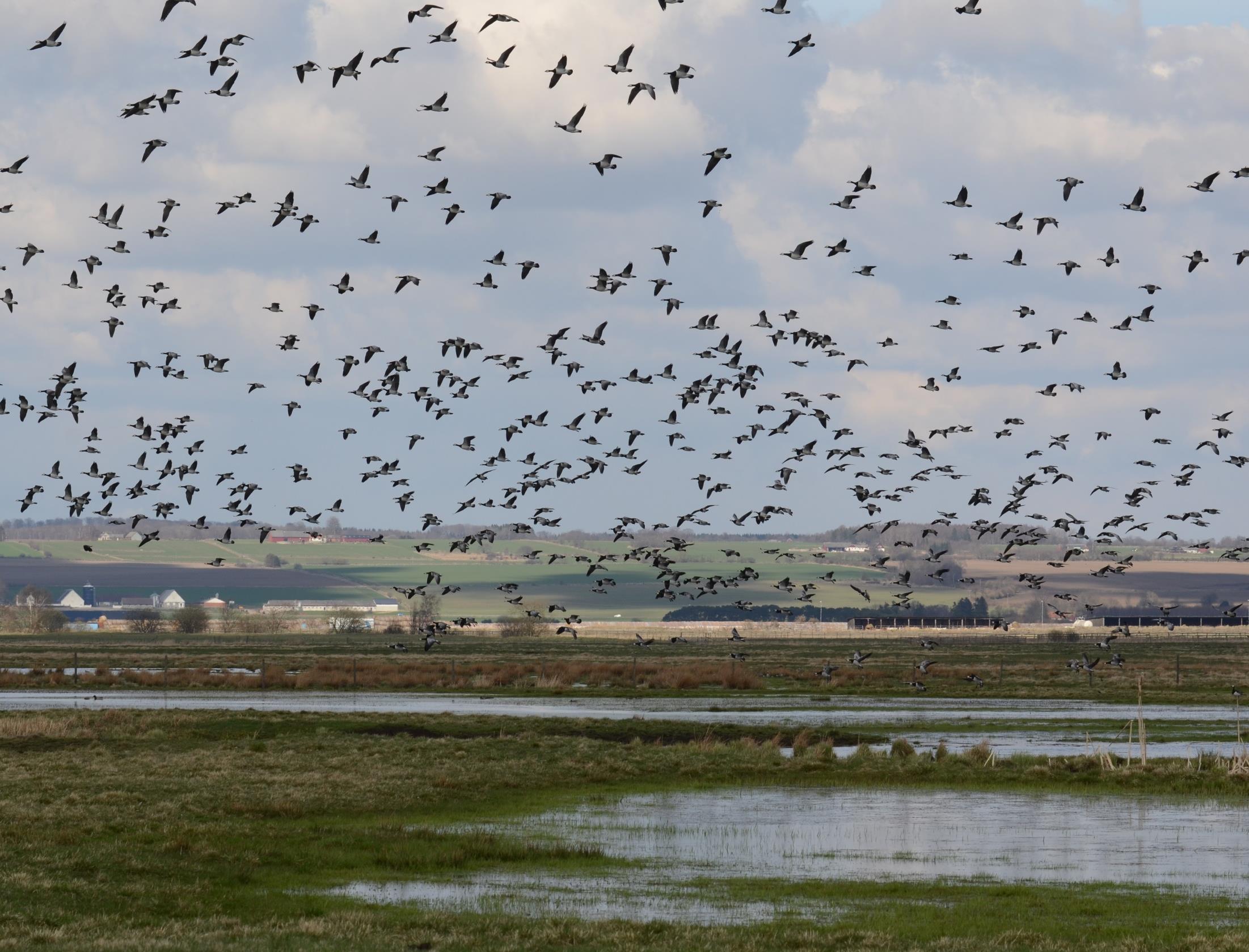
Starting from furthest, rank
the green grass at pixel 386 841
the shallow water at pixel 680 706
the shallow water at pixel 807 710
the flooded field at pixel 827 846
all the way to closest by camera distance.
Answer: the shallow water at pixel 680 706
the shallow water at pixel 807 710
the flooded field at pixel 827 846
the green grass at pixel 386 841

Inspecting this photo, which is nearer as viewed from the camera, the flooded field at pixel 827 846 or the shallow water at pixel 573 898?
the shallow water at pixel 573 898

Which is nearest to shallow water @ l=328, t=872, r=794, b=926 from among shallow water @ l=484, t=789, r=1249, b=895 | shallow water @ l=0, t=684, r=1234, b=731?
shallow water @ l=484, t=789, r=1249, b=895

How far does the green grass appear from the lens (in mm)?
26062

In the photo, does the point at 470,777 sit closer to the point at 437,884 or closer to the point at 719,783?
the point at 719,783

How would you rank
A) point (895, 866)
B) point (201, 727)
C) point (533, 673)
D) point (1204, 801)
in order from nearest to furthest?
point (895, 866), point (1204, 801), point (201, 727), point (533, 673)

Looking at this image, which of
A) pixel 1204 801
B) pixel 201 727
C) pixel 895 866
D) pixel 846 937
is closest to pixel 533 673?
pixel 201 727

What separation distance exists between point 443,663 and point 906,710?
4994cm

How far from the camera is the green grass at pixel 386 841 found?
2606 centimetres

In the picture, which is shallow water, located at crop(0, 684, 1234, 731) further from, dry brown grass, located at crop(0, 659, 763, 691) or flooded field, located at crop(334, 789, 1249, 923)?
flooded field, located at crop(334, 789, 1249, 923)

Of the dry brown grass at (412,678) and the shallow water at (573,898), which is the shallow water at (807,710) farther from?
the shallow water at (573,898)

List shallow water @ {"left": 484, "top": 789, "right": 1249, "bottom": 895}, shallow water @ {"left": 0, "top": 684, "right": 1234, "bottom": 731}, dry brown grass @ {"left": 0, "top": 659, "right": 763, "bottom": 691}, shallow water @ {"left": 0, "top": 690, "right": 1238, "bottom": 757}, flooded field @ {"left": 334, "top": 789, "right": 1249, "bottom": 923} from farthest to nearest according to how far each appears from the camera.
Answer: dry brown grass @ {"left": 0, "top": 659, "right": 763, "bottom": 691} < shallow water @ {"left": 0, "top": 684, "right": 1234, "bottom": 731} < shallow water @ {"left": 0, "top": 690, "right": 1238, "bottom": 757} < shallow water @ {"left": 484, "top": 789, "right": 1249, "bottom": 895} < flooded field @ {"left": 334, "top": 789, "right": 1249, "bottom": 923}

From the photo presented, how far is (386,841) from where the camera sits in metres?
36.5

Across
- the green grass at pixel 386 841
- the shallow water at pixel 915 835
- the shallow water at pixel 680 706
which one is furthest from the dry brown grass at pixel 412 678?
the shallow water at pixel 915 835

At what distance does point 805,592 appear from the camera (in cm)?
7275
